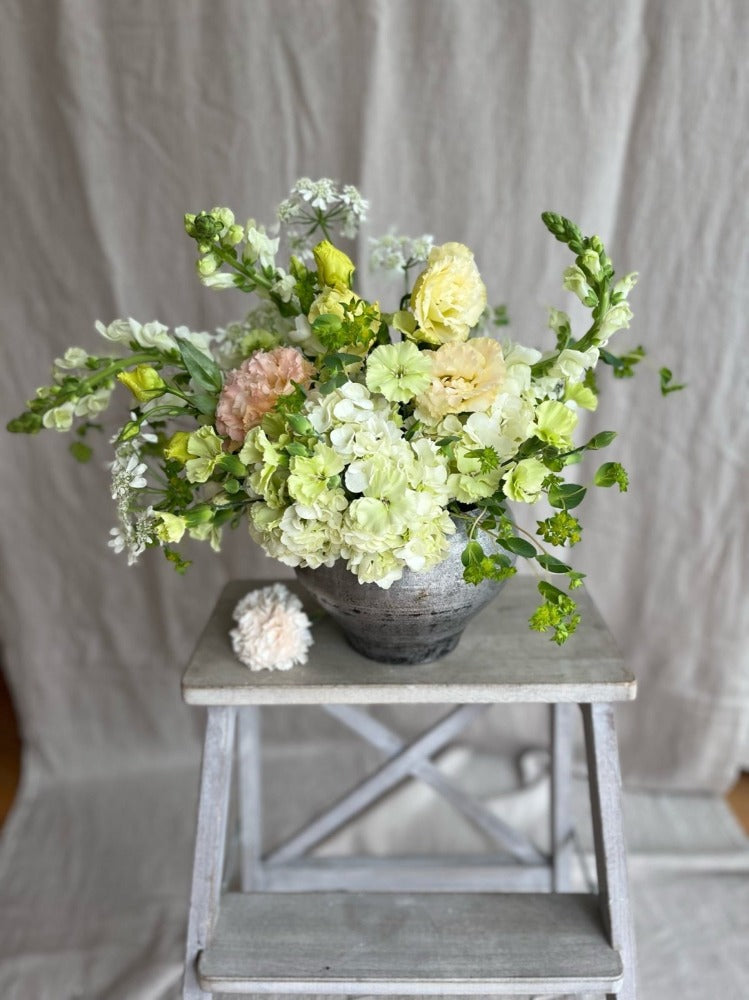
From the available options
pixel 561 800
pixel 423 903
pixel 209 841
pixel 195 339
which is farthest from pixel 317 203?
pixel 561 800

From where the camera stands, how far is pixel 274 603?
A: 3.35 feet

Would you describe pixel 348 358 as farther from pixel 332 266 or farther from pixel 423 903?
pixel 423 903

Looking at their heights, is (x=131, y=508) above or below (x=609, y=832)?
above

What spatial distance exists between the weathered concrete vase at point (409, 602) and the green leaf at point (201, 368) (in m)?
0.22

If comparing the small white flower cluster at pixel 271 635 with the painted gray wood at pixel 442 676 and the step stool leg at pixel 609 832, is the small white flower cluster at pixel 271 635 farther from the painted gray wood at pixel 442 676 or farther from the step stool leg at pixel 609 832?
the step stool leg at pixel 609 832

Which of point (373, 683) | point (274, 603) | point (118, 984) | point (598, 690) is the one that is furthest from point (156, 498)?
point (118, 984)

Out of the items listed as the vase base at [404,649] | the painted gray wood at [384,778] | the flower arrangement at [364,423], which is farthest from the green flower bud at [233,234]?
the painted gray wood at [384,778]

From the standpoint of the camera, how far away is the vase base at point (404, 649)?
958 mm

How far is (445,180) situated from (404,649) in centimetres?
80

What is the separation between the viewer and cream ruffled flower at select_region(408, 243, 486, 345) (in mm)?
792

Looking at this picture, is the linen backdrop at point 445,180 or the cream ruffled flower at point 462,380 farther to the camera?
the linen backdrop at point 445,180

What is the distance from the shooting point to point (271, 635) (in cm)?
98

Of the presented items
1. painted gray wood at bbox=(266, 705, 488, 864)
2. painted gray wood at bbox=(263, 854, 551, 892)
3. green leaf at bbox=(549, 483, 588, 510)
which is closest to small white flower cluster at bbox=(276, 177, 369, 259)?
green leaf at bbox=(549, 483, 588, 510)

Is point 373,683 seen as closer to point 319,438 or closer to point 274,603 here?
point 274,603
